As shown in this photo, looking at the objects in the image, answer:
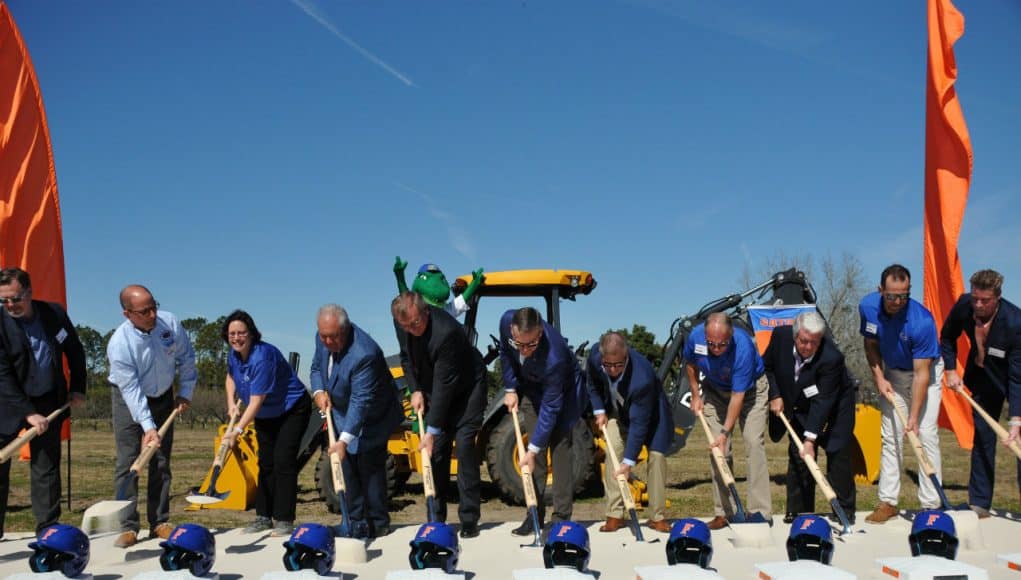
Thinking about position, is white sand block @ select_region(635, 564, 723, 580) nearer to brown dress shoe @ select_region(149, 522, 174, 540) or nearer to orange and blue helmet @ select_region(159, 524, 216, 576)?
orange and blue helmet @ select_region(159, 524, 216, 576)

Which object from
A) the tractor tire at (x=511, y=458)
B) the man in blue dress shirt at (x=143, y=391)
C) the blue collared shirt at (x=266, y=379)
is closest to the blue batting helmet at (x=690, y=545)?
the blue collared shirt at (x=266, y=379)

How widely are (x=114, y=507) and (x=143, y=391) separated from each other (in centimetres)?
81

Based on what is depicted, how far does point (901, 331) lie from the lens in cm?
589

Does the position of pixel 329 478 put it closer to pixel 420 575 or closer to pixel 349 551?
pixel 349 551

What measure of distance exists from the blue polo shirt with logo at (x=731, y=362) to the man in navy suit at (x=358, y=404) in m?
2.23

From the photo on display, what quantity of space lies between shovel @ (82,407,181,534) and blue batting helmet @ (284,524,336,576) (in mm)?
1342

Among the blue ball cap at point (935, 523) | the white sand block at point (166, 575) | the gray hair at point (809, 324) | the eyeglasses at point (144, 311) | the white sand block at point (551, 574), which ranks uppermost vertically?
the eyeglasses at point (144, 311)

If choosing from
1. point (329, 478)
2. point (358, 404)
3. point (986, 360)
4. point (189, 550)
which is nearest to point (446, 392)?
point (358, 404)

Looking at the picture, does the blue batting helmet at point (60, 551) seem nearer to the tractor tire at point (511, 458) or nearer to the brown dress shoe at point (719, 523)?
the brown dress shoe at point (719, 523)

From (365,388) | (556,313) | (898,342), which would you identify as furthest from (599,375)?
(556,313)

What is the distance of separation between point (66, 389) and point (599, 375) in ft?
12.4

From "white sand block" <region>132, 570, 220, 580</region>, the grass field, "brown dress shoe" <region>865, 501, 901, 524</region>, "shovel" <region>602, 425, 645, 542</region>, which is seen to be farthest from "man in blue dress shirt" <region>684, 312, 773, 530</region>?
"white sand block" <region>132, 570, 220, 580</region>

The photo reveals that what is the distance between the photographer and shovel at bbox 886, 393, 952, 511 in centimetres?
548

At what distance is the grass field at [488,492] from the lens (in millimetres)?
7566
